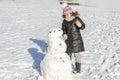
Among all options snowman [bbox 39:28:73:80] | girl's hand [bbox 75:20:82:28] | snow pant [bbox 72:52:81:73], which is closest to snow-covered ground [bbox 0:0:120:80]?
snow pant [bbox 72:52:81:73]

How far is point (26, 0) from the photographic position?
2927 cm

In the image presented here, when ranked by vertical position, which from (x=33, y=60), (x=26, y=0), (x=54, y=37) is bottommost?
(x=26, y=0)

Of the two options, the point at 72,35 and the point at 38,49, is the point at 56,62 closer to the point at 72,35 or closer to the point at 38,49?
the point at 72,35

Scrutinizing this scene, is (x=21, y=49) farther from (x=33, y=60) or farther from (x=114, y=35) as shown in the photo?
(x=114, y=35)

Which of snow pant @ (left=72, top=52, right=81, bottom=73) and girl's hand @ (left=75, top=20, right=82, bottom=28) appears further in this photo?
snow pant @ (left=72, top=52, right=81, bottom=73)

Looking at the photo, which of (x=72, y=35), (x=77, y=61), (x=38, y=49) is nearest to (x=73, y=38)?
(x=72, y=35)

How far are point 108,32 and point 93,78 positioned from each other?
6.56m

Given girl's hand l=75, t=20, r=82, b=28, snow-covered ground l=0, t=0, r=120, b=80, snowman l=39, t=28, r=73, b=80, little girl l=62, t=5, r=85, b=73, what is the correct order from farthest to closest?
1. snow-covered ground l=0, t=0, r=120, b=80
2. little girl l=62, t=5, r=85, b=73
3. girl's hand l=75, t=20, r=82, b=28
4. snowman l=39, t=28, r=73, b=80

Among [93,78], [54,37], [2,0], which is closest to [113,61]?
[93,78]

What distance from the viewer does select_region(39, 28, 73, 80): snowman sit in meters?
6.34

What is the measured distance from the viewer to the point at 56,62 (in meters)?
6.35

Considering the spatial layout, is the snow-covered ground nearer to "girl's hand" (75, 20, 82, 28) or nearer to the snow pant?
the snow pant

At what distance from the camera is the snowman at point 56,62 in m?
6.34

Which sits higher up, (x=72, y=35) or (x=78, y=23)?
(x=78, y=23)
